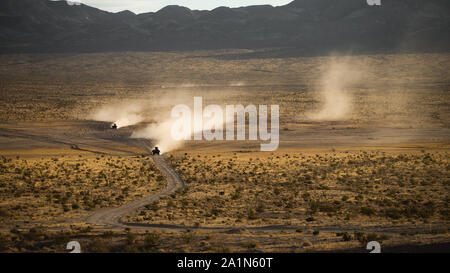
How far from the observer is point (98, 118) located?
6075 centimetres

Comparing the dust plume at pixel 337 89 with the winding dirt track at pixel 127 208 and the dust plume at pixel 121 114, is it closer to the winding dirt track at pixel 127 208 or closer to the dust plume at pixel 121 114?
the dust plume at pixel 121 114

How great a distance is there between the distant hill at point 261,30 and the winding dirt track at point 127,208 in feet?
454

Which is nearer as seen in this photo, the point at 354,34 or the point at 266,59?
the point at 266,59

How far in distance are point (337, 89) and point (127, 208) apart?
270ft

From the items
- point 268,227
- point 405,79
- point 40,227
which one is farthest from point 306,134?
point 405,79

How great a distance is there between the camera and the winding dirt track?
19.1 m

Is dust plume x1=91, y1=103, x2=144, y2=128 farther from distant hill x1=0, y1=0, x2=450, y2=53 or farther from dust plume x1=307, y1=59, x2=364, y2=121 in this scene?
distant hill x1=0, y1=0, x2=450, y2=53

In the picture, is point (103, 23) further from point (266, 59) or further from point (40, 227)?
point (40, 227)

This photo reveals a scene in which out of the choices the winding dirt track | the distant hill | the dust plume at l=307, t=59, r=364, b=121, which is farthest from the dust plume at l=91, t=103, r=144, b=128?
the distant hill

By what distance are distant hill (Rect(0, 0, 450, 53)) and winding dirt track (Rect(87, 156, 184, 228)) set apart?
138 meters

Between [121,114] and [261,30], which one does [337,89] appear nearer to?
[121,114]

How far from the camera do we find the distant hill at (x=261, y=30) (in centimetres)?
16588

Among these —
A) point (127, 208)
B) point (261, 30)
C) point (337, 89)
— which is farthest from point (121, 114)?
point (261, 30)
